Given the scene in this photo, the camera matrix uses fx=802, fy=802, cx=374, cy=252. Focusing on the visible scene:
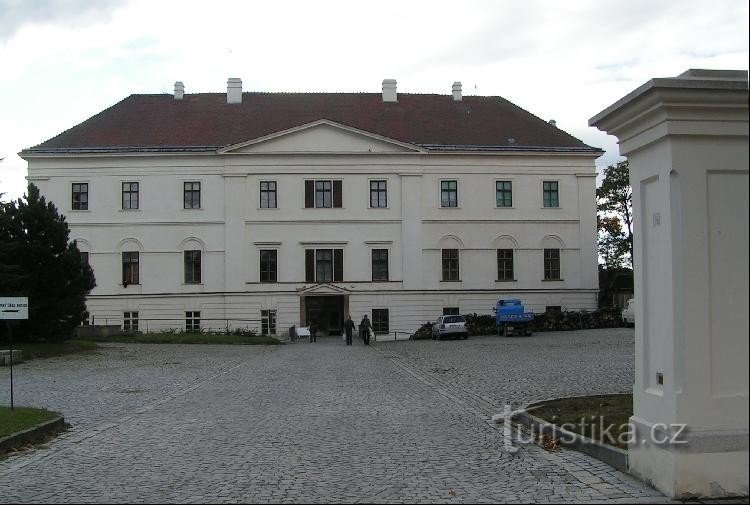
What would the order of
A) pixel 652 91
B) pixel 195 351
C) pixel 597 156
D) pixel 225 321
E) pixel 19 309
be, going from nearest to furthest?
pixel 652 91
pixel 19 309
pixel 195 351
pixel 225 321
pixel 597 156

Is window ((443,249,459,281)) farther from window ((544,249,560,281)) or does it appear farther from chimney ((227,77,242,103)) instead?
chimney ((227,77,242,103))

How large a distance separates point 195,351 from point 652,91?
32546mm

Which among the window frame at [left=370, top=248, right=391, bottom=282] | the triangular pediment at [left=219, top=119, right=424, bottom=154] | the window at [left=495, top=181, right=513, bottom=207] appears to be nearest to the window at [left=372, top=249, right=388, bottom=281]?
the window frame at [left=370, top=248, right=391, bottom=282]

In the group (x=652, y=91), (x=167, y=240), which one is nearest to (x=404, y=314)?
(x=167, y=240)

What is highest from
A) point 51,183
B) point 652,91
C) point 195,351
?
point 51,183

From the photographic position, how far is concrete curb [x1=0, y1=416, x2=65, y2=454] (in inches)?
425

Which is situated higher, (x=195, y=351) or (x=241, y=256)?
(x=241, y=256)

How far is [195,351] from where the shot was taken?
37125mm

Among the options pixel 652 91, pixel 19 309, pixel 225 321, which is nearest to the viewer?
pixel 652 91

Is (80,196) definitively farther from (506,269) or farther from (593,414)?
(593,414)

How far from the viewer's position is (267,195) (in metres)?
56.3

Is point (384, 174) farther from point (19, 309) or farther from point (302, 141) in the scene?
point (19, 309)

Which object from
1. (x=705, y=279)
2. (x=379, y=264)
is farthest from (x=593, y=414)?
(x=379, y=264)

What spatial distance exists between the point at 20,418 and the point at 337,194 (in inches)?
1747
